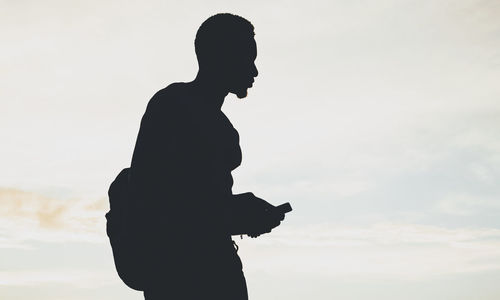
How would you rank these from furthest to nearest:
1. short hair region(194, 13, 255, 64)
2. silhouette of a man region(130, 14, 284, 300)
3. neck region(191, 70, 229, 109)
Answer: neck region(191, 70, 229, 109) < short hair region(194, 13, 255, 64) < silhouette of a man region(130, 14, 284, 300)

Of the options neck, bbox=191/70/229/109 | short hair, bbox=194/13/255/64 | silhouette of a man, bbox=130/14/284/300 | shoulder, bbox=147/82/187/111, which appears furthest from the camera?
neck, bbox=191/70/229/109

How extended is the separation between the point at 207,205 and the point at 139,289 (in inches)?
35.3

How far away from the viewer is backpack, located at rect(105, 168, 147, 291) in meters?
6.19

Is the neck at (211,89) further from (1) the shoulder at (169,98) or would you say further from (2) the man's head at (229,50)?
(1) the shoulder at (169,98)

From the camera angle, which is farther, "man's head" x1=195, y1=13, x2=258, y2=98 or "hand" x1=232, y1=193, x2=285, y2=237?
"man's head" x1=195, y1=13, x2=258, y2=98

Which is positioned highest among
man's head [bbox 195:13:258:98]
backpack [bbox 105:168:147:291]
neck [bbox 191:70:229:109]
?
man's head [bbox 195:13:258:98]

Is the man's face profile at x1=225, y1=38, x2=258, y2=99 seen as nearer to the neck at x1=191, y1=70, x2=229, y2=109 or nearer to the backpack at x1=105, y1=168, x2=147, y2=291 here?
the neck at x1=191, y1=70, x2=229, y2=109

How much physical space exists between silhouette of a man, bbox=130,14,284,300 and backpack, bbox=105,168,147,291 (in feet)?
0.21

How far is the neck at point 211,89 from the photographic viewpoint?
668cm

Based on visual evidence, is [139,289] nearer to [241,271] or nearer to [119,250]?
[119,250]

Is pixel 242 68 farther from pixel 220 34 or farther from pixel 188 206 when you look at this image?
pixel 188 206

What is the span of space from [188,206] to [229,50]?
54.5 inches

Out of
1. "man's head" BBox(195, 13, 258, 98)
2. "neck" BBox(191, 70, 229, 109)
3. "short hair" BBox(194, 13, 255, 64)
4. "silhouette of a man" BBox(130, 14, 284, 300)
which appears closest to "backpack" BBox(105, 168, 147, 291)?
"silhouette of a man" BBox(130, 14, 284, 300)

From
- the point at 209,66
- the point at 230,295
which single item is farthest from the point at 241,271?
the point at 209,66
